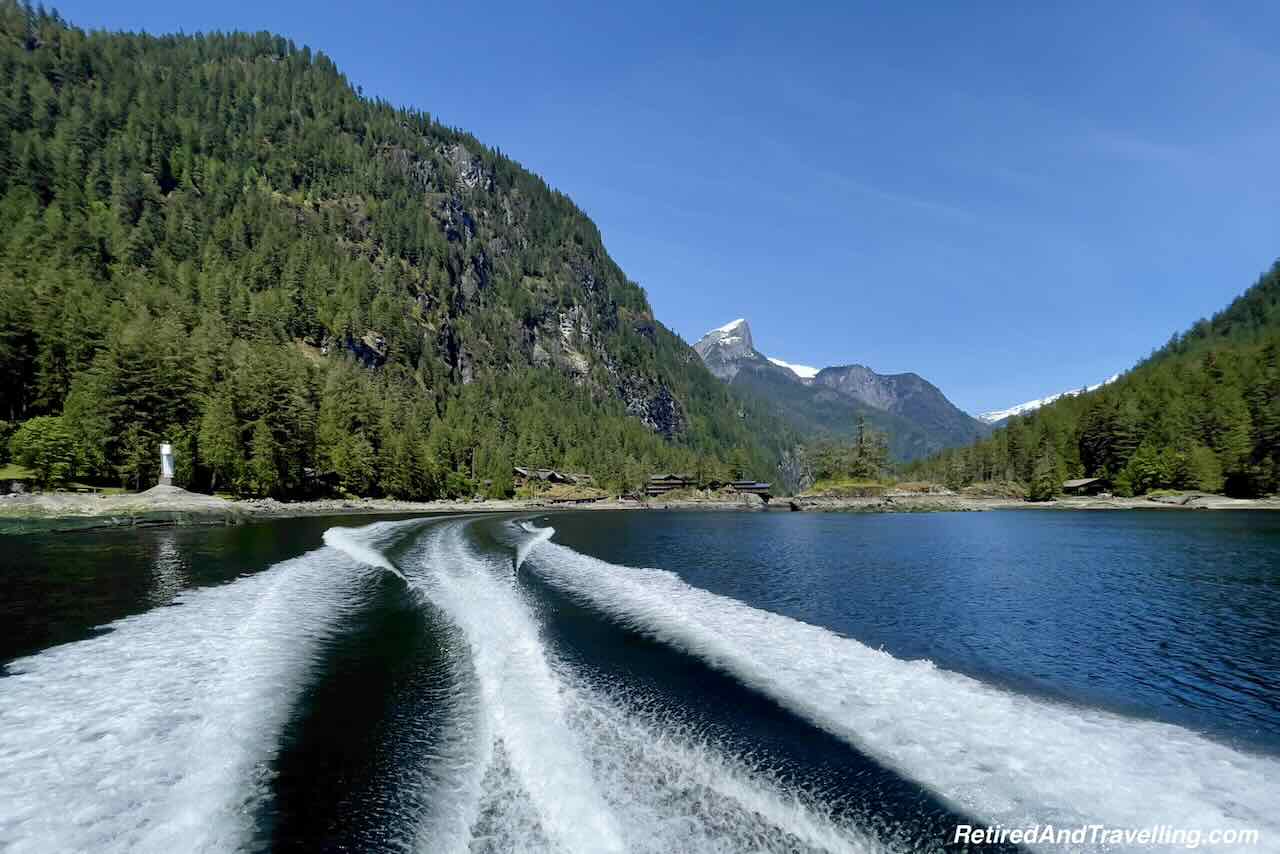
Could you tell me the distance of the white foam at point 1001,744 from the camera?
337 inches

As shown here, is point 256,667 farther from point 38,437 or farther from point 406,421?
point 406,421

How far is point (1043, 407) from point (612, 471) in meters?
133

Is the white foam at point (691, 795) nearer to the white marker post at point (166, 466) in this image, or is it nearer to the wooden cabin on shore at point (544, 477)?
the white marker post at point (166, 466)

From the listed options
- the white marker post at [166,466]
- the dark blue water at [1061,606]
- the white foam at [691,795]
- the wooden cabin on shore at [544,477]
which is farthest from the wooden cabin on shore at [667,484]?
the white foam at [691,795]

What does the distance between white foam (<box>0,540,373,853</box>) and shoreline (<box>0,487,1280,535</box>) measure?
41612mm

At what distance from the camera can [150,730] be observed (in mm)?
10648

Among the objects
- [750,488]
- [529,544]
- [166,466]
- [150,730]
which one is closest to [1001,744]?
[150,730]

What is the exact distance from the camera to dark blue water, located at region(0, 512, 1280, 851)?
27.1 feet

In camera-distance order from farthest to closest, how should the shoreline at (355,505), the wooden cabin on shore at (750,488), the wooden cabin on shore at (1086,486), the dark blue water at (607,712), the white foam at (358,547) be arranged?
the wooden cabin on shore at (750,488)
the wooden cabin on shore at (1086,486)
the shoreline at (355,505)
the white foam at (358,547)
the dark blue water at (607,712)

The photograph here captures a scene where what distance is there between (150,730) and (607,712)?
8329 mm

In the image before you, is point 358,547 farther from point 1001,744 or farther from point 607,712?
point 1001,744

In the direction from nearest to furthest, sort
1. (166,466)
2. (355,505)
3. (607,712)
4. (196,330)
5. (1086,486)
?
1. (607,712)
2. (166,466)
3. (355,505)
4. (196,330)
5. (1086,486)

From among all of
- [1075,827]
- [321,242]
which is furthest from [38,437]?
[321,242]

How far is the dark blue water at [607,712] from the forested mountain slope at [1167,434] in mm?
121339
